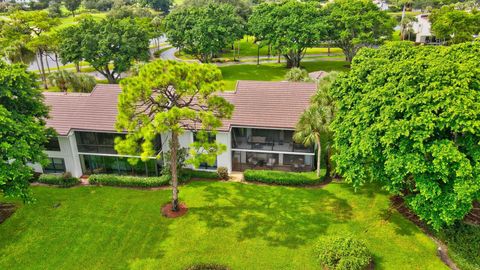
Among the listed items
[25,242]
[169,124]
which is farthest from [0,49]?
[169,124]

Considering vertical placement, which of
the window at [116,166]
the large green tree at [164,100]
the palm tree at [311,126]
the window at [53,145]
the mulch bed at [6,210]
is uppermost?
the large green tree at [164,100]

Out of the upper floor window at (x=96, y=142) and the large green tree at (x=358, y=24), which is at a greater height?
the large green tree at (x=358, y=24)

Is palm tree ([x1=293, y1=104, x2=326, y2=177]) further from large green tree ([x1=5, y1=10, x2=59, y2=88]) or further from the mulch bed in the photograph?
large green tree ([x1=5, y1=10, x2=59, y2=88])

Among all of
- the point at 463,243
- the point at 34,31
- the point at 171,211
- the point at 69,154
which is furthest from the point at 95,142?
the point at 34,31

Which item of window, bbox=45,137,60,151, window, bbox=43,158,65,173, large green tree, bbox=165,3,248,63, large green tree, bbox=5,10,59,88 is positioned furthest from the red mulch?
large green tree, bbox=5,10,59,88

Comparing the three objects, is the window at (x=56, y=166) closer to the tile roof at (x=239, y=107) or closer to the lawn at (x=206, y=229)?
the lawn at (x=206, y=229)

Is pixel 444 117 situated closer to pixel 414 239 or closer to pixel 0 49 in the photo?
pixel 414 239

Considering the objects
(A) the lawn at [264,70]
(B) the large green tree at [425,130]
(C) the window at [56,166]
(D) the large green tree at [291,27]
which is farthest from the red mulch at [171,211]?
(D) the large green tree at [291,27]
